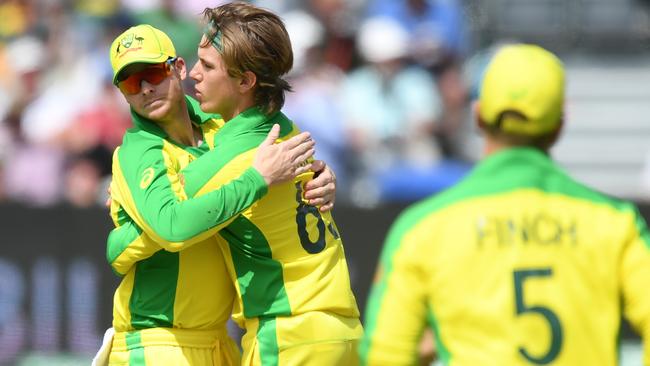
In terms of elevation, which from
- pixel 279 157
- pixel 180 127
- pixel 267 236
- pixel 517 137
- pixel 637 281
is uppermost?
pixel 180 127

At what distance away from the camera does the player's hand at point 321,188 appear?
171 inches

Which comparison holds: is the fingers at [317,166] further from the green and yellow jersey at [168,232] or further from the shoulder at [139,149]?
the shoulder at [139,149]

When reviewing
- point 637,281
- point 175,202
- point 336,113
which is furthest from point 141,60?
point 336,113

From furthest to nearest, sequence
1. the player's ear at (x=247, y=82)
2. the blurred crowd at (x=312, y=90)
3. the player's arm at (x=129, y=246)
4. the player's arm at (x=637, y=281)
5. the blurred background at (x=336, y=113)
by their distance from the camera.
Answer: the blurred crowd at (x=312, y=90)
the blurred background at (x=336, y=113)
the player's ear at (x=247, y=82)
the player's arm at (x=129, y=246)
the player's arm at (x=637, y=281)

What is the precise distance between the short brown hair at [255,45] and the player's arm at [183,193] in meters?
0.23

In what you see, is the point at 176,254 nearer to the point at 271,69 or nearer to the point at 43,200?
the point at 271,69

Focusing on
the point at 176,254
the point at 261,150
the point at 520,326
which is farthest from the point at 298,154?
the point at 520,326

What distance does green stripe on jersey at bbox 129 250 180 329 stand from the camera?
14.1 ft

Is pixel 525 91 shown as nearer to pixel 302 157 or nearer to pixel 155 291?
pixel 302 157

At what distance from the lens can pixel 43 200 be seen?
10195mm

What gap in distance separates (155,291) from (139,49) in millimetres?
796

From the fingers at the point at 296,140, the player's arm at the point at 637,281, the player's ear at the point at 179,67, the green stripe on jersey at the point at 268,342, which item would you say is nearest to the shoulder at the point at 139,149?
the player's ear at the point at 179,67

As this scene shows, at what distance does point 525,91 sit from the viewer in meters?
3.09

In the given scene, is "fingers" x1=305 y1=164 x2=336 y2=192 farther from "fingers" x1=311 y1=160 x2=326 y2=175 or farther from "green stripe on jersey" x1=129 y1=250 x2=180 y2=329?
"green stripe on jersey" x1=129 y1=250 x2=180 y2=329
